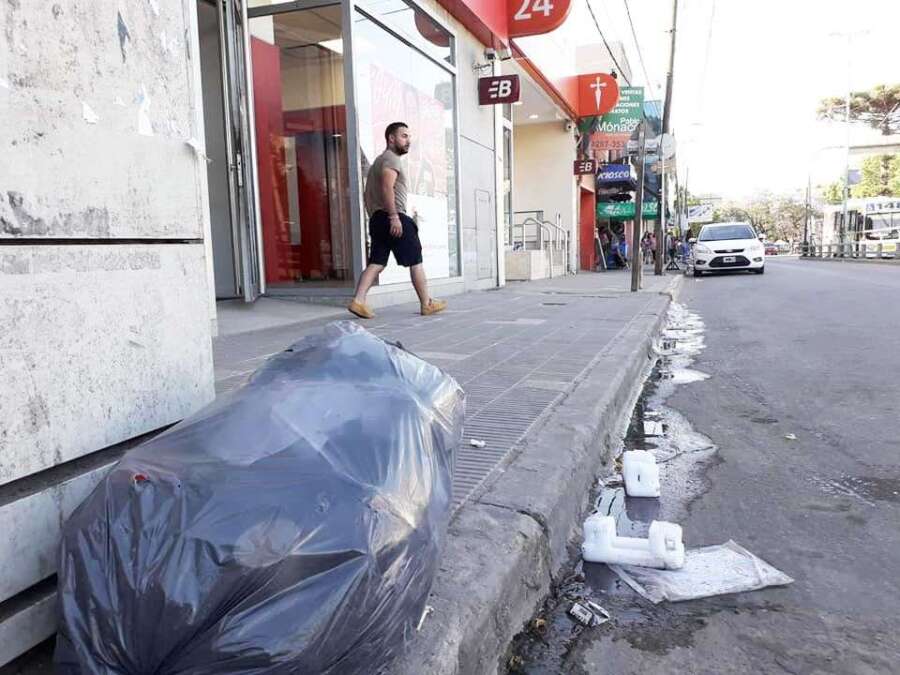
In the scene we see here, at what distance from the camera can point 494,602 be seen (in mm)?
1656

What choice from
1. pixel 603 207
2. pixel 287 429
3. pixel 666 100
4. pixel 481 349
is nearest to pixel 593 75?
pixel 666 100

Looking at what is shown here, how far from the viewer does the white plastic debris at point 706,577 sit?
2.00 m

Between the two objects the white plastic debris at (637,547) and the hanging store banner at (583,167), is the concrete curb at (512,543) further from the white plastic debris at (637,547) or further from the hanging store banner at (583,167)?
the hanging store banner at (583,167)

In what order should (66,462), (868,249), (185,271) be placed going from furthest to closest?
(868,249), (185,271), (66,462)

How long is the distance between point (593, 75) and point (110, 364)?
712 inches

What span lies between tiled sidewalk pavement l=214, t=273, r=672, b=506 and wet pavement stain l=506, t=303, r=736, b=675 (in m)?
0.44

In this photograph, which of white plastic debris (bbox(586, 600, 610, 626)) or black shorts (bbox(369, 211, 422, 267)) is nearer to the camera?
white plastic debris (bbox(586, 600, 610, 626))

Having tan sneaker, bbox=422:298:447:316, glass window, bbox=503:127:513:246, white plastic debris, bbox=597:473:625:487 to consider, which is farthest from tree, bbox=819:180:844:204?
white plastic debris, bbox=597:473:625:487

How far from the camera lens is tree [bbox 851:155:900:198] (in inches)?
2039

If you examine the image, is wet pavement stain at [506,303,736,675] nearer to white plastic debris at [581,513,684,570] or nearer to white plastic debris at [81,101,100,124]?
white plastic debris at [581,513,684,570]

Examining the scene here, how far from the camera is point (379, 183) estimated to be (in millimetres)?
6332

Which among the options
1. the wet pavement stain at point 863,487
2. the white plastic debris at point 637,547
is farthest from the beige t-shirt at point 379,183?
the white plastic debris at point 637,547

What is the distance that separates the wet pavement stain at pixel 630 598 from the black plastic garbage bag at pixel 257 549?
54 centimetres

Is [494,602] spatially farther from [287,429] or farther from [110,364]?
[110,364]
